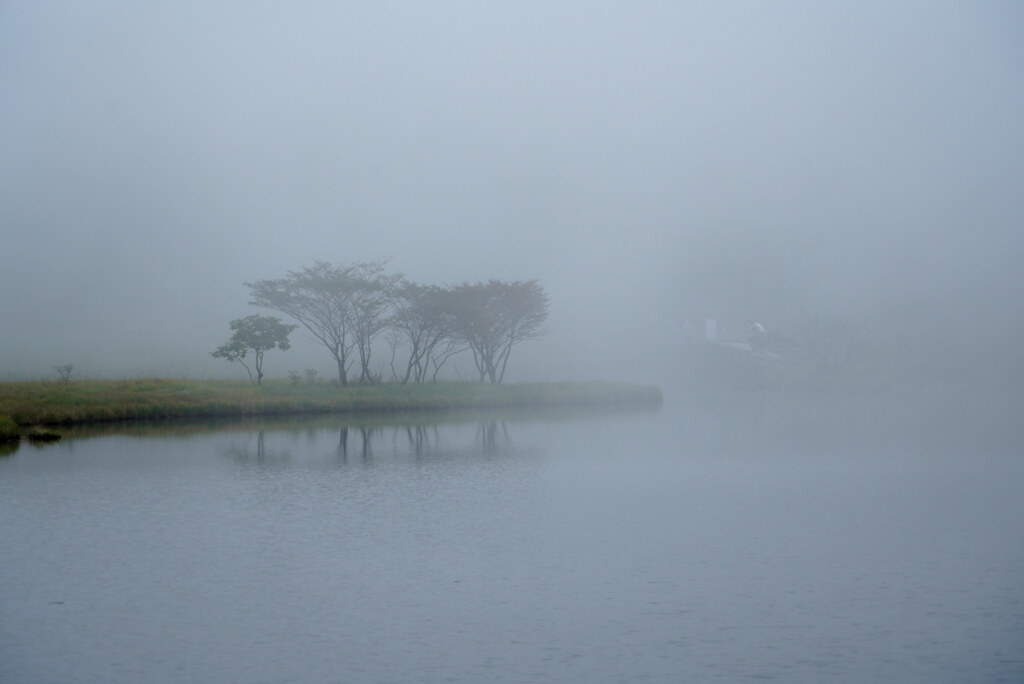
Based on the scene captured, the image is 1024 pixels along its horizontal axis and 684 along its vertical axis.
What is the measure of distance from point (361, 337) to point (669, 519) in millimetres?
27191

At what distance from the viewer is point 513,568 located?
30.3 feet

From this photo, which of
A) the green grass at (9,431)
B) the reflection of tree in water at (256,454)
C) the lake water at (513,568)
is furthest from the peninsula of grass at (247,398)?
the lake water at (513,568)

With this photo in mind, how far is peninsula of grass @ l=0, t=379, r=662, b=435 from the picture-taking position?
1043 inches

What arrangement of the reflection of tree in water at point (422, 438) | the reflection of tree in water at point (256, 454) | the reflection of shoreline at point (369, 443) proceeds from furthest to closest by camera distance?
the reflection of tree in water at point (422, 438) → the reflection of shoreline at point (369, 443) → the reflection of tree in water at point (256, 454)

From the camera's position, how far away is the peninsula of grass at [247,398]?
86.9 feet

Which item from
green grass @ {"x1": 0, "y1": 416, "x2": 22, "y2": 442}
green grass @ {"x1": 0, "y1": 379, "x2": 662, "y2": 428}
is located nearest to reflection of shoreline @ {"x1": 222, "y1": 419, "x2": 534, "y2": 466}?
green grass @ {"x1": 0, "y1": 379, "x2": 662, "y2": 428}

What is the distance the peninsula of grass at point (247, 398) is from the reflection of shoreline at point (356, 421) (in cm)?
59

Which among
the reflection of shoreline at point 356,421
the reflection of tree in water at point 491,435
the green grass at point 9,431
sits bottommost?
the reflection of tree in water at point 491,435

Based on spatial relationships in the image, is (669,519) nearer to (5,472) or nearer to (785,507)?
(785,507)

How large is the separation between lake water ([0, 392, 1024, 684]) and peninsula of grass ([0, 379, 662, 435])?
9.04 m

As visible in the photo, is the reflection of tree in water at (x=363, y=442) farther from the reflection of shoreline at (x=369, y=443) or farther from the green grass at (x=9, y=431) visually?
the green grass at (x=9, y=431)

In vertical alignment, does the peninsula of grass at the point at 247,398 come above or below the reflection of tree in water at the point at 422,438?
above

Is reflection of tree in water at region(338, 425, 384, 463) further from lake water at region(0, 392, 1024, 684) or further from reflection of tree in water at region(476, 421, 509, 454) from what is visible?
reflection of tree in water at region(476, 421, 509, 454)

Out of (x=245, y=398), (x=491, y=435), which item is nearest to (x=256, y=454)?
(x=491, y=435)
